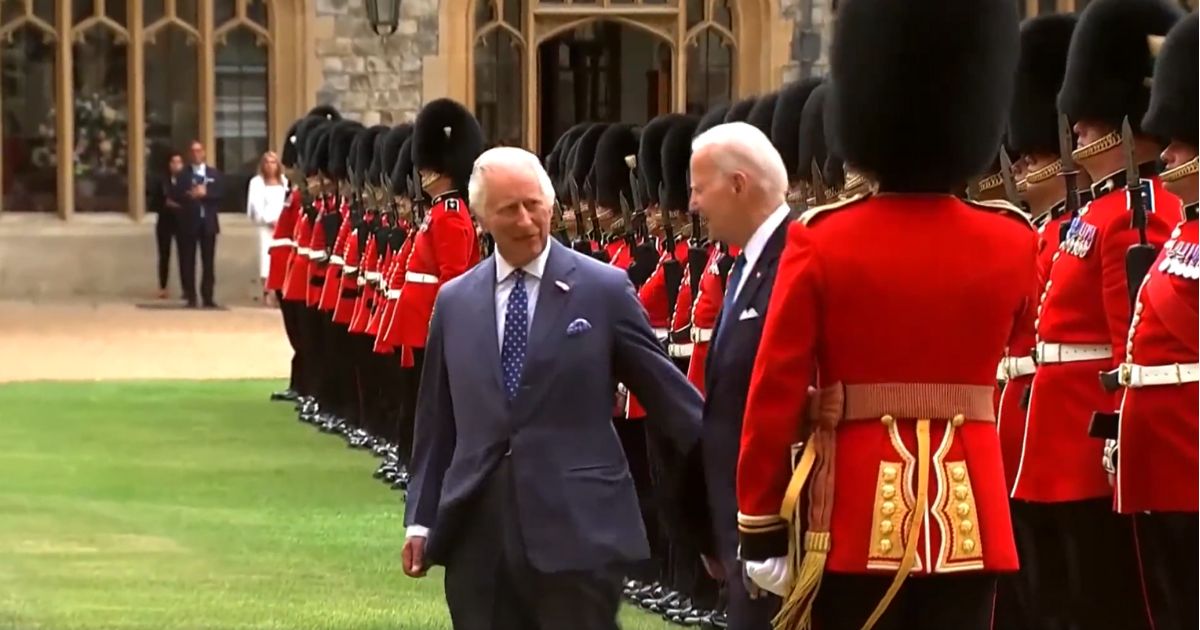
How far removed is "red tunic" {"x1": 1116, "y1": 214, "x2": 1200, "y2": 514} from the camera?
14.9ft

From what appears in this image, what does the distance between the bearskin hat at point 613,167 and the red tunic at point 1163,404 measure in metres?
3.81

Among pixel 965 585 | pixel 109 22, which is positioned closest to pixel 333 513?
pixel 965 585

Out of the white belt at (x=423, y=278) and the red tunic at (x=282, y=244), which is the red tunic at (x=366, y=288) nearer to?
the white belt at (x=423, y=278)

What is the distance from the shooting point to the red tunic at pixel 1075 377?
5.05 meters

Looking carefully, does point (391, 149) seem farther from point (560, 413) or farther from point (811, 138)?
point (560, 413)

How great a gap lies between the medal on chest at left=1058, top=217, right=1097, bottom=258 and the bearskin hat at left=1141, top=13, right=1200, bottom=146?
1.06 feet

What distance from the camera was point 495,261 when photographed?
184 inches

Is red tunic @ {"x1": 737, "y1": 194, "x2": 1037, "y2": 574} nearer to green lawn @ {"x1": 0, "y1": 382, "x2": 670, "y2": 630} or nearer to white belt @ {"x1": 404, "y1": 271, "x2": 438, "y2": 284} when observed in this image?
green lawn @ {"x1": 0, "y1": 382, "x2": 670, "y2": 630}

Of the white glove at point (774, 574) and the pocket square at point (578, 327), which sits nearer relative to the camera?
the white glove at point (774, 574)

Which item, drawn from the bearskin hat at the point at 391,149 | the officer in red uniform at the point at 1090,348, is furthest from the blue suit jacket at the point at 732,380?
the bearskin hat at the point at 391,149

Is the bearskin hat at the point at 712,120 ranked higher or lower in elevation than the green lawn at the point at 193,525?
higher

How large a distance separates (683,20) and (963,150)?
15379mm

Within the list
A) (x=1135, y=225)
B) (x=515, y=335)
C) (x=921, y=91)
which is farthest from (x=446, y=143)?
(x=921, y=91)

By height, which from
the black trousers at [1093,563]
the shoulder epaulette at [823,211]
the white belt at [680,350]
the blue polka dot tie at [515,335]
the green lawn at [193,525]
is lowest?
the green lawn at [193,525]
